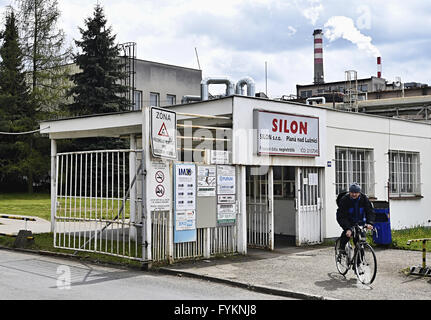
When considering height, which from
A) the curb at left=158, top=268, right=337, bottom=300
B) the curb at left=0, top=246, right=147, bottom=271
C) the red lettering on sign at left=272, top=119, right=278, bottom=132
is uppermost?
the red lettering on sign at left=272, top=119, right=278, bottom=132

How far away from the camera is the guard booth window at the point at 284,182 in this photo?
619 inches

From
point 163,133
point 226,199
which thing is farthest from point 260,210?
point 163,133

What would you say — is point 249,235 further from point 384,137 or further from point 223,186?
point 384,137

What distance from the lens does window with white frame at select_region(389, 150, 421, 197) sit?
17828 millimetres

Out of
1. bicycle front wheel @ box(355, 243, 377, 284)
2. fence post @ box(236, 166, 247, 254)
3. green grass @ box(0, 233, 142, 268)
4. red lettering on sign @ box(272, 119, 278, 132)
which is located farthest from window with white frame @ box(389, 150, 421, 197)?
green grass @ box(0, 233, 142, 268)

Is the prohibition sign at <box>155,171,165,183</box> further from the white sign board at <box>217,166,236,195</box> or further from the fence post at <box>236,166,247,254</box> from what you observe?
the fence post at <box>236,166,247,254</box>

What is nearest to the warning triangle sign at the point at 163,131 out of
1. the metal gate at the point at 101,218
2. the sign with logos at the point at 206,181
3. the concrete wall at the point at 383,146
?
the metal gate at the point at 101,218

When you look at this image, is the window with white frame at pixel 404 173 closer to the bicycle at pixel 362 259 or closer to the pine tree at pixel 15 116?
the bicycle at pixel 362 259

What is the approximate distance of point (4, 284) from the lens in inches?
345

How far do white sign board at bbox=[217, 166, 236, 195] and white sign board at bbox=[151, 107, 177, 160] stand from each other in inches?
56.0

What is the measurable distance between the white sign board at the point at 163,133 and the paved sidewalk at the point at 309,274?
2.37m

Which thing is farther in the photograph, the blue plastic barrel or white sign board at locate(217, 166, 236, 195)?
the blue plastic barrel
